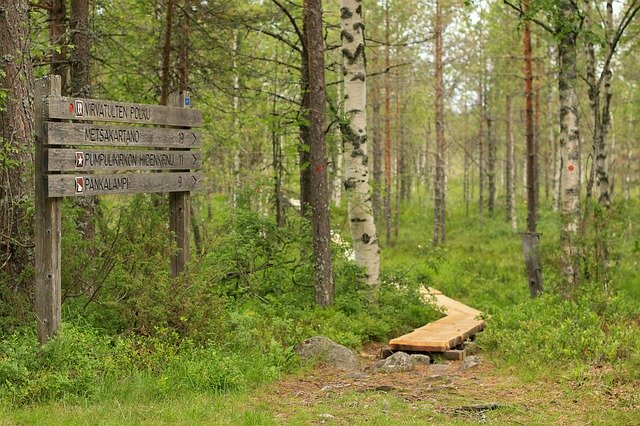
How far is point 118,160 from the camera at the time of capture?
26.4 feet

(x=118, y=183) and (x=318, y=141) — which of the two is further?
(x=318, y=141)

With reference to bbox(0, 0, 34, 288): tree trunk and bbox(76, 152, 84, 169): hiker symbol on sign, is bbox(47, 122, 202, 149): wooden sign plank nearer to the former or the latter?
bbox(76, 152, 84, 169): hiker symbol on sign

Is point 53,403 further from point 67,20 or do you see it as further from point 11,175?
point 67,20

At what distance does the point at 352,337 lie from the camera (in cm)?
1077

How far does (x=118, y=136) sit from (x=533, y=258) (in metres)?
8.41

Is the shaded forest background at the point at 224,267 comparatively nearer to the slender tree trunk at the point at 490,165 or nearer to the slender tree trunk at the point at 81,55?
the slender tree trunk at the point at 81,55

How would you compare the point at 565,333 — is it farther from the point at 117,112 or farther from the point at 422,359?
the point at 117,112

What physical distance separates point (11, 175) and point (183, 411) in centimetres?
370

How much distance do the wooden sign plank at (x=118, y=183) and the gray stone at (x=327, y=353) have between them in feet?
7.96

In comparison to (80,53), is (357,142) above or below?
below

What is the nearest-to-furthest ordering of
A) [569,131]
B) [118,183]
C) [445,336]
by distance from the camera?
[118,183]
[445,336]
[569,131]

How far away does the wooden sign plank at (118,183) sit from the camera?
7404 millimetres

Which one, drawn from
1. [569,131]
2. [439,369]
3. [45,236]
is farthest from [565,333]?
[45,236]

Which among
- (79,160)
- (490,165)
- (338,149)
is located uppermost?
(490,165)
